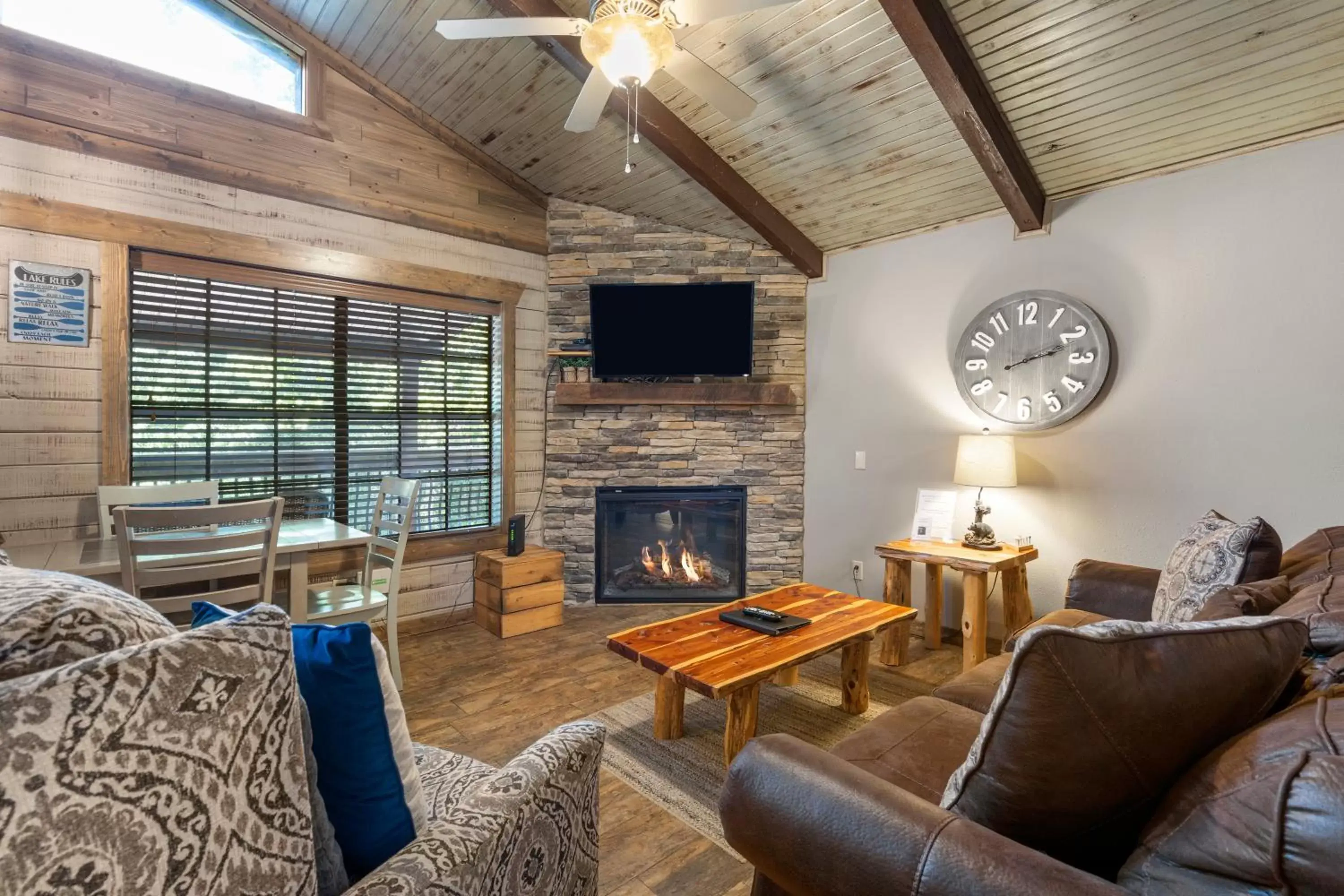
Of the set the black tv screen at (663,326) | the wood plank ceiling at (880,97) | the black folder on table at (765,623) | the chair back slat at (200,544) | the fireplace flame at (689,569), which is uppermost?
the wood plank ceiling at (880,97)

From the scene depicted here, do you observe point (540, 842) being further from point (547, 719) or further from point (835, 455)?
point (835, 455)

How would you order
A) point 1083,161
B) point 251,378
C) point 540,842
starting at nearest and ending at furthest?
point 540,842 < point 1083,161 < point 251,378

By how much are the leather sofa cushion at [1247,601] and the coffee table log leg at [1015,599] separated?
1.70m

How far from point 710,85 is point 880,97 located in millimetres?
1094

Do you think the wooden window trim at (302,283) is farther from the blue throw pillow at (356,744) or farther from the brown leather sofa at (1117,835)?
the brown leather sofa at (1117,835)

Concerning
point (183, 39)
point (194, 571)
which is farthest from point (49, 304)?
point (194, 571)

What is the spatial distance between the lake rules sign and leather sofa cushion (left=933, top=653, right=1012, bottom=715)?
3772 millimetres

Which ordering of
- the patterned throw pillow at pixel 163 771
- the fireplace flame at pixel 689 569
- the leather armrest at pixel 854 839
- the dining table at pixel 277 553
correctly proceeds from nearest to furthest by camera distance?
the patterned throw pillow at pixel 163 771, the leather armrest at pixel 854 839, the dining table at pixel 277 553, the fireplace flame at pixel 689 569

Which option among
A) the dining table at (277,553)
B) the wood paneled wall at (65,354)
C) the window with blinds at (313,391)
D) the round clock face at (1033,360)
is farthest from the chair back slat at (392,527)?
the round clock face at (1033,360)

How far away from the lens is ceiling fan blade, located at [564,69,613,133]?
240 centimetres

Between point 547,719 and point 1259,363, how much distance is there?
342 centimetres

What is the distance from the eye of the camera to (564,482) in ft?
14.5

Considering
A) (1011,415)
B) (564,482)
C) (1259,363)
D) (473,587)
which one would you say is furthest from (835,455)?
(473,587)

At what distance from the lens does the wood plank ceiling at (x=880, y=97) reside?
2455 mm
